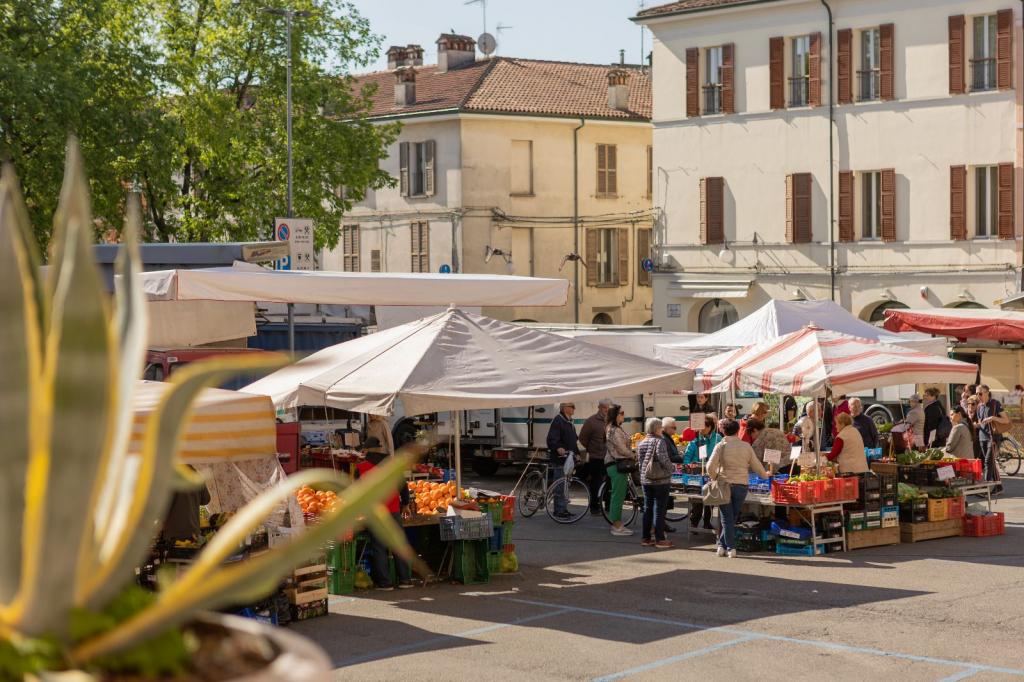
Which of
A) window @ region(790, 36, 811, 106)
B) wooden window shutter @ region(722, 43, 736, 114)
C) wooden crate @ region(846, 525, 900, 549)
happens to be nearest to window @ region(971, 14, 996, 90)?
window @ region(790, 36, 811, 106)

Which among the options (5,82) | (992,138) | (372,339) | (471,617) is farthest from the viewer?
(992,138)

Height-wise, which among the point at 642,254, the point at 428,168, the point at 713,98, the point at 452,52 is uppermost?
the point at 452,52

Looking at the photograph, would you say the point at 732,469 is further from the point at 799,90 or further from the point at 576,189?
the point at 576,189

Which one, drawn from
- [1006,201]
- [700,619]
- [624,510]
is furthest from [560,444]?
[1006,201]

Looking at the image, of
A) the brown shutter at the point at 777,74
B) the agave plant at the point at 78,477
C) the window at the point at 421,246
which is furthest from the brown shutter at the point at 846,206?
the agave plant at the point at 78,477

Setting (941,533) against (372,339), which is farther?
(941,533)

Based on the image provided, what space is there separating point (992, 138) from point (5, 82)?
2363 centimetres

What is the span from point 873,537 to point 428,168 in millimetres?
37659

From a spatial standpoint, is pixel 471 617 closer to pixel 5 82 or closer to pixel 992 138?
pixel 5 82

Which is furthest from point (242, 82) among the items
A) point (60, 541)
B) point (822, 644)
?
point (60, 541)

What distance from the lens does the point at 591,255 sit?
5484cm

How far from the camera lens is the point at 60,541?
2740 mm

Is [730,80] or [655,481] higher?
[730,80]

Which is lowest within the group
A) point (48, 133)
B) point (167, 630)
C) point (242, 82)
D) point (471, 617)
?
point (471, 617)
